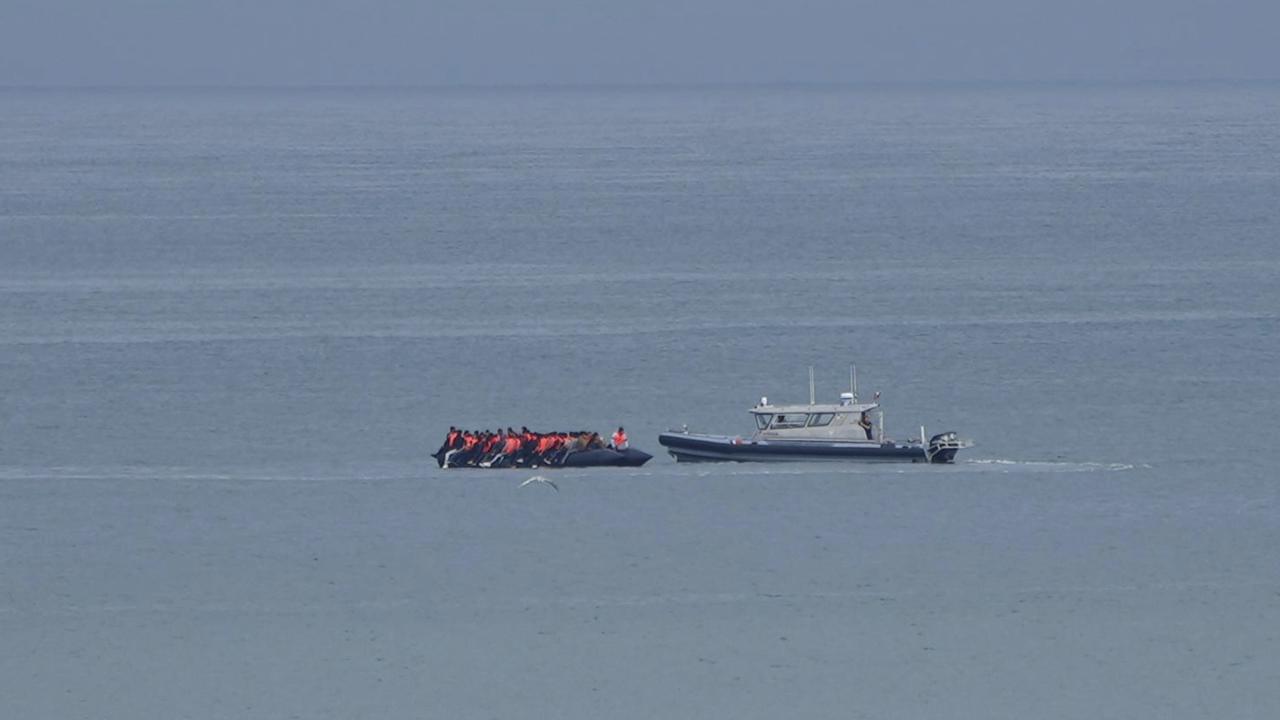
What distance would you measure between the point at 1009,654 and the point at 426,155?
161 metres

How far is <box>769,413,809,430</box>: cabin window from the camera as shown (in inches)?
1913

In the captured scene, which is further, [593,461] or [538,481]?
[593,461]

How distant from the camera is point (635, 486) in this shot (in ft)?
153

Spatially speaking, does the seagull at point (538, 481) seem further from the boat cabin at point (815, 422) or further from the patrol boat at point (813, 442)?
the boat cabin at point (815, 422)

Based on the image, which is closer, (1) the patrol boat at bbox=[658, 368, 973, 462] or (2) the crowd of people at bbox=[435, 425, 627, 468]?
(1) the patrol boat at bbox=[658, 368, 973, 462]

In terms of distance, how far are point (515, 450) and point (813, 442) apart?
6094 mm

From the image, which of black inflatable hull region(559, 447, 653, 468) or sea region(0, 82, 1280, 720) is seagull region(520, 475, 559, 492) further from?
black inflatable hull region(559, 447, 653, 468)

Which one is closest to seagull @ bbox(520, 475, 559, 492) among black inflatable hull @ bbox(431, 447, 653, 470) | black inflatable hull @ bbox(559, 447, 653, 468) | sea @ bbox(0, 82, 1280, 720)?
sea @ bbox(0, 82, 1280, 720)

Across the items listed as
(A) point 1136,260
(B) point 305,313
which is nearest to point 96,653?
(B) point 305,313

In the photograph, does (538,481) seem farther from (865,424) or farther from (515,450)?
(865,424)

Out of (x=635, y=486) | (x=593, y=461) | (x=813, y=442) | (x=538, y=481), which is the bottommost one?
(x=635, y=486)

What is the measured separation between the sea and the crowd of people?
0.46 metres

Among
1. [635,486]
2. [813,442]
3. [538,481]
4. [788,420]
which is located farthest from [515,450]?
[813,442]

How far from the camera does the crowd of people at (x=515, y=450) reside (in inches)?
1890
